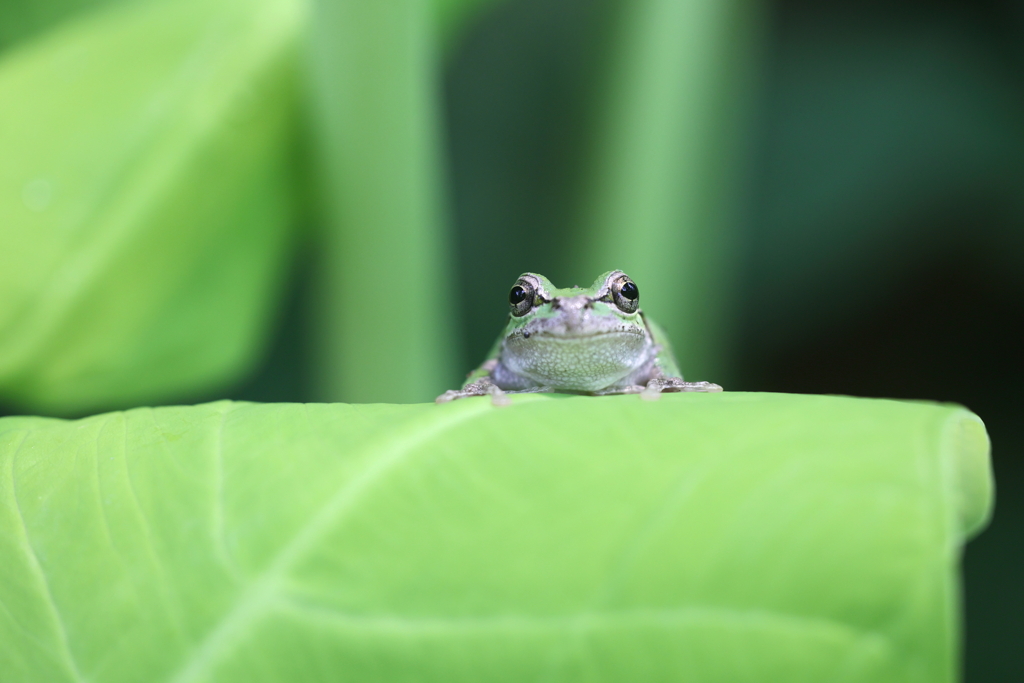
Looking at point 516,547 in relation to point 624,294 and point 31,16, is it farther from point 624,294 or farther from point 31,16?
point 31,16

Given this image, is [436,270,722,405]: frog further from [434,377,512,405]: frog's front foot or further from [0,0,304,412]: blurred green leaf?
[0,0,304,412]: blurred green leaf

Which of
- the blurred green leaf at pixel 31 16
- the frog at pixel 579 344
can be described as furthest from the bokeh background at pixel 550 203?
the frog at pixel 579 344

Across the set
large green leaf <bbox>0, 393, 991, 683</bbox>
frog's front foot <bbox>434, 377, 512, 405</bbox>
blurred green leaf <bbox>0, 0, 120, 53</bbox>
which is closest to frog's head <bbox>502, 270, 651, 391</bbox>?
frog's front foot <bbox>434, 377, 512, 405</bbox>

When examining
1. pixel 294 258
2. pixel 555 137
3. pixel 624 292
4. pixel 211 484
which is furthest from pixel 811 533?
pixel 555 137

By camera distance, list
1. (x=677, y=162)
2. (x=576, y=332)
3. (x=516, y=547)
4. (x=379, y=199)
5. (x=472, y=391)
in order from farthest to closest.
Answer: (x=677, y=162) < (x=379, y=199) < (x=576, y=332) < (x=472, y=391) < (x=516, y=547)

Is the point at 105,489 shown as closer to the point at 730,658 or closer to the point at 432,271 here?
the point at 730,658

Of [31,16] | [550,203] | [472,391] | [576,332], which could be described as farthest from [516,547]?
[31,16]
